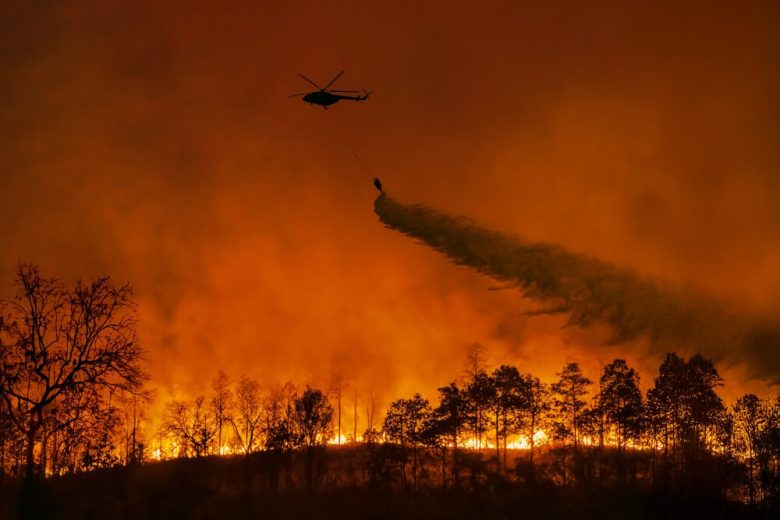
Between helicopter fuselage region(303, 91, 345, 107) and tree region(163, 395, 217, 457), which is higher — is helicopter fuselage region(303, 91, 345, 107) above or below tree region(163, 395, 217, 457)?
above

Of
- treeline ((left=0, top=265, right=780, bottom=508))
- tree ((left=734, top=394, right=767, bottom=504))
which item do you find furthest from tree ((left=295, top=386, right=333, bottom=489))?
tree ((left=734, top=394, right=767, bottom=504))

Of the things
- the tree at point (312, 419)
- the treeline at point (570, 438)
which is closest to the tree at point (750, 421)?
the treeline at point (570, 438)

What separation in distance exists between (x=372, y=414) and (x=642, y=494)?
54853mm

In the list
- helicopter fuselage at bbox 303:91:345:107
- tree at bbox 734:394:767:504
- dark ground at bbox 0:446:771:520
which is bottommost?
dark ground at bbox 0:446:771:520

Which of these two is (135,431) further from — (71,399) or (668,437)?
(668,437)

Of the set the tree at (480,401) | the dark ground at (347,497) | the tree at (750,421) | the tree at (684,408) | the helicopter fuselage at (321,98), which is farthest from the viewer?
the tree at (480,401)

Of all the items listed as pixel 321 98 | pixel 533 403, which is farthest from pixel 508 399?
pixel 321 98

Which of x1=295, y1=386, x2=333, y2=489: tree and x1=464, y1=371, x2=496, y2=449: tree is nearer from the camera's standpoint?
x1=464, y1=371, x2=496, y2=449: tree

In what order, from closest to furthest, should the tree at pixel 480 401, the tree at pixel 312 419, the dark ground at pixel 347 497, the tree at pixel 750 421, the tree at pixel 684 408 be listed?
the dark ground at pixel 347 497 < the tree at pixel 684 408 < the tree at pixel 750 421 < the tree at pixel 480 401 < the tree at pixel 312 419

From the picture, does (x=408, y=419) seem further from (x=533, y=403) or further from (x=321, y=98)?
(x=321, y=98)

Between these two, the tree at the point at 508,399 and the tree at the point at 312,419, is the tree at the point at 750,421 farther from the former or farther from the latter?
the tree at the point at 312,419

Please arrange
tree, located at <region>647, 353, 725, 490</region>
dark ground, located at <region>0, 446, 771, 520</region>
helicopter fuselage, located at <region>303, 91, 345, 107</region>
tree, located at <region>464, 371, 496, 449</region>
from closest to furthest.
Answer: helicopter fuselage, located at <region>303, 91, 345, 107</region> → dark ground, located at <region>0, 446, 771, 520</region> → tree, located at <region>647, 353, 725, 490</region> → tree, located at <region>464, 371, 496, 449</region>

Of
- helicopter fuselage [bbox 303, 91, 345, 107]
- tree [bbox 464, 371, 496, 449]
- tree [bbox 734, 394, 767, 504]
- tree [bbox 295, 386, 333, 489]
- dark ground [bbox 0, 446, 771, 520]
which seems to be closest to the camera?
helicopter fuselage [bbox 303, 91, 345, 107]

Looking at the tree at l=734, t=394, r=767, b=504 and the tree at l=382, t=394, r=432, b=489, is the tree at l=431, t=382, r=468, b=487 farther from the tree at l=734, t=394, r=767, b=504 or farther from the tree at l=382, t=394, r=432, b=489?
the tree at l=734, t=394, r=767, b=504
